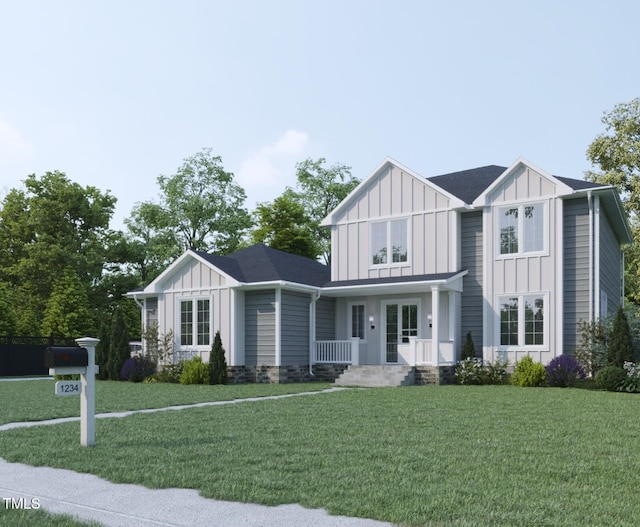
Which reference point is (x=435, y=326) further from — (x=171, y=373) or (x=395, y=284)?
(x=171, y=373)

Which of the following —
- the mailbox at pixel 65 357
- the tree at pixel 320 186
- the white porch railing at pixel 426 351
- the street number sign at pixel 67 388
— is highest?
the tree at pixel 320 186

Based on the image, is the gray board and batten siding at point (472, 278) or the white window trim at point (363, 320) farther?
the white window trim at point (363, 320)

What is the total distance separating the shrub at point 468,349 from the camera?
1962 centimetres

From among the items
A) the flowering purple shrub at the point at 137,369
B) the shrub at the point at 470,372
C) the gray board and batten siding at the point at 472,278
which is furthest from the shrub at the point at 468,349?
the flowering purple shrub at the point at 137,369

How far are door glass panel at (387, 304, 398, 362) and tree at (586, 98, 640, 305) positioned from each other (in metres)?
17.3

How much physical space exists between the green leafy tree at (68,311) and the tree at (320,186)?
15432 millimetres

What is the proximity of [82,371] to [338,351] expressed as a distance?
46.1ft

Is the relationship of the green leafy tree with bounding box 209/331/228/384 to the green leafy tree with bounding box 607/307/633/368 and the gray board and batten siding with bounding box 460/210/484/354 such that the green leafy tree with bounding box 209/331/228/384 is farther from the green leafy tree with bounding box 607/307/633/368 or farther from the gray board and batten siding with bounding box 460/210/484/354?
the green leafy tree with bounding box 607/307/633/368

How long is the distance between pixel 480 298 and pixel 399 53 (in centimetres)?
750

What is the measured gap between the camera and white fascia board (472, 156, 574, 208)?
18609 mm

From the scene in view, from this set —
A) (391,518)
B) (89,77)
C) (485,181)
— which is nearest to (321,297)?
(485,181)

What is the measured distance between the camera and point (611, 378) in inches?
636

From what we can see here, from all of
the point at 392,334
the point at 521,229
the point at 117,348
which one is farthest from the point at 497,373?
the point at 117,348

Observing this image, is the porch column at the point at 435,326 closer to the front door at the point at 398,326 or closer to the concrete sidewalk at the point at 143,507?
the front door at the point at 398,326
